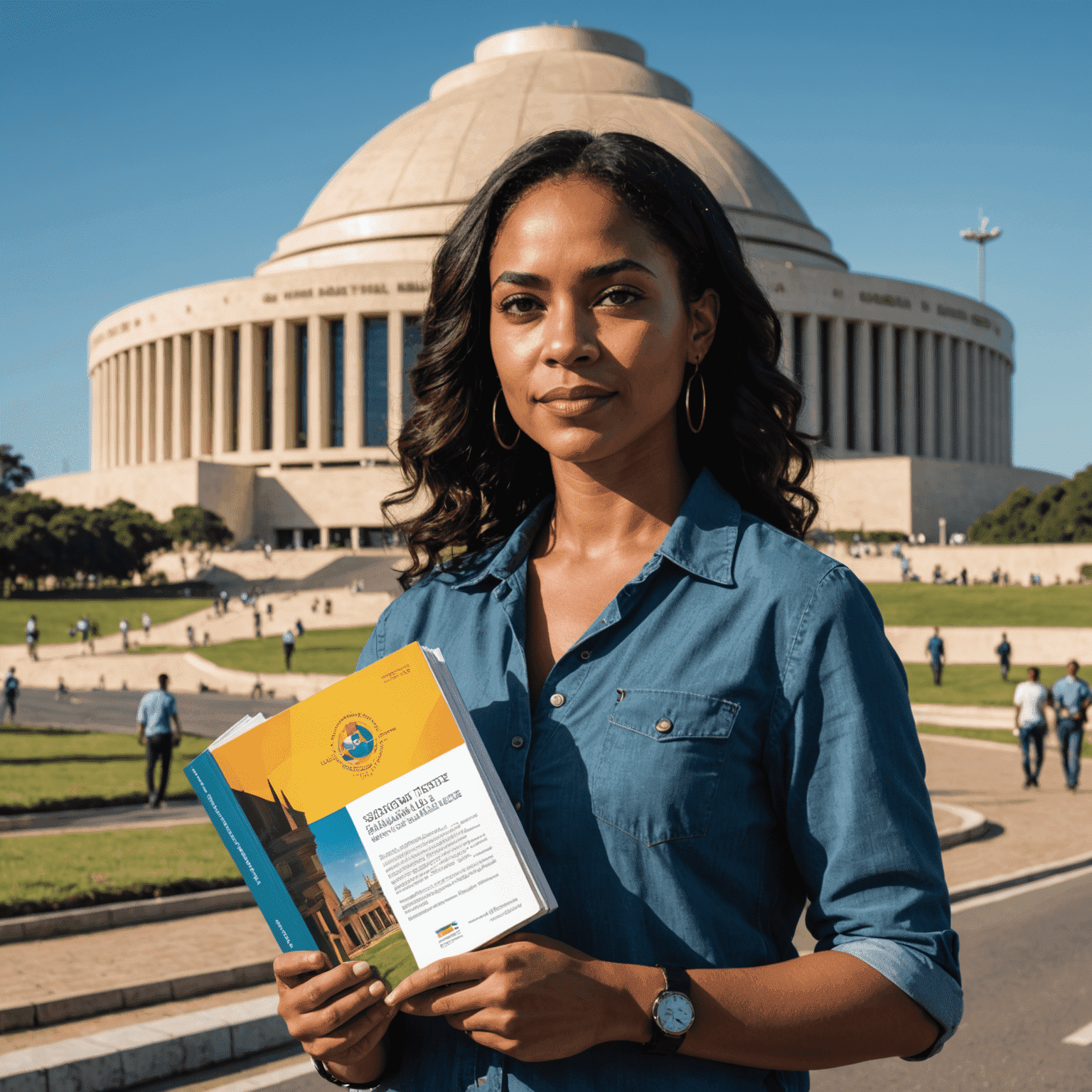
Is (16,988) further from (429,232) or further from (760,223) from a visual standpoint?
(760,223)

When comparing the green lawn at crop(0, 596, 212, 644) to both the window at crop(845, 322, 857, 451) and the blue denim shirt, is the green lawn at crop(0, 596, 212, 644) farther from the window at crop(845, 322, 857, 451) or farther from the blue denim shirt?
the window at crop(845, 322, 857, 451)

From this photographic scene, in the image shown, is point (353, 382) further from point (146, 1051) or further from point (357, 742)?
point (357, 742)

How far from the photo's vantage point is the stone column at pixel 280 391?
77500 millimetres

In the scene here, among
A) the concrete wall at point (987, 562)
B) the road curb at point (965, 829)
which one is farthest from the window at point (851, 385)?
the road curb at point (965, 829)

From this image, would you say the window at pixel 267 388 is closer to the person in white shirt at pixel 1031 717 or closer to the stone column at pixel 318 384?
the stone column at pixel 318 384

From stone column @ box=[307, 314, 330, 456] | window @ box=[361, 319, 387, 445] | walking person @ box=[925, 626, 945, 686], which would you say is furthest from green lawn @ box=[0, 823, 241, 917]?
stone column @ box=[307, 314, 330, 456]

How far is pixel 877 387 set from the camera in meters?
84.8

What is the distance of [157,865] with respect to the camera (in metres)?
10.0

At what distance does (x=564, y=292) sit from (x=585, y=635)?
562mm

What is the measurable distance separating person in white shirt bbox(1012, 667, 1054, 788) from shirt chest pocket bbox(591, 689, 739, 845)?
1552cm

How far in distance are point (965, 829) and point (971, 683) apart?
60.9 feet

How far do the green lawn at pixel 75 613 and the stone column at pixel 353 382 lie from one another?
982 inches

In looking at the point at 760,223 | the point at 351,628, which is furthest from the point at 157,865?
the point at 760,223

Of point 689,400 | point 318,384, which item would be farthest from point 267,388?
point 689,400
